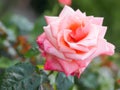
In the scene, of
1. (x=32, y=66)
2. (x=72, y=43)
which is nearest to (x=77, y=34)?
(x=72, y=43)

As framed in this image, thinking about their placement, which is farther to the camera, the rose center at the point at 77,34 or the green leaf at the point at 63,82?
the green leaf at the point at 63,82

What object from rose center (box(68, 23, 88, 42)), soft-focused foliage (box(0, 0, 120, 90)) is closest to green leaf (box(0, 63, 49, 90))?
soft-focused foliage (box(0, 0, 120, 90))

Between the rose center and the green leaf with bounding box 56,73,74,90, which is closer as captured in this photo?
the rose center

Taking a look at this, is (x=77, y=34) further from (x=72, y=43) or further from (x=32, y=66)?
(x=32, y=66)

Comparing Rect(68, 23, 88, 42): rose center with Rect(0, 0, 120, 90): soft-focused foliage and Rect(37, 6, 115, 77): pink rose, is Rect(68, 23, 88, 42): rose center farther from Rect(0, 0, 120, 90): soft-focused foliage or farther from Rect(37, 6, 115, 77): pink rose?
Rect(0, 0, 120, 90): soft-focused foliage

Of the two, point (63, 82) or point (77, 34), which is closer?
point (77, 34)

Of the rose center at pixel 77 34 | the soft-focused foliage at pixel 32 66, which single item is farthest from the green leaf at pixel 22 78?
the rose center at pixel 77 34

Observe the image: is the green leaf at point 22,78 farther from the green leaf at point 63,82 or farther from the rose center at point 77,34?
the rose center at point 77,34
